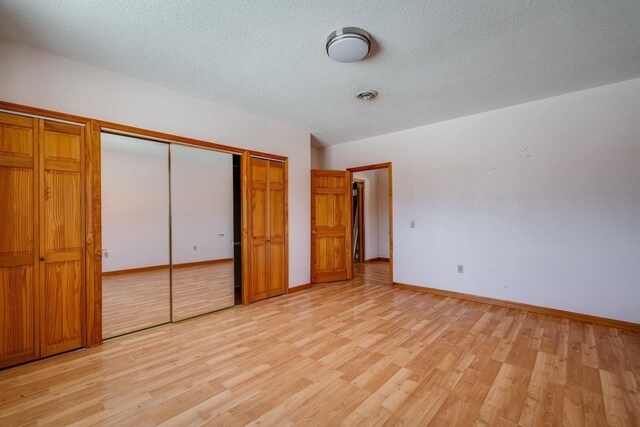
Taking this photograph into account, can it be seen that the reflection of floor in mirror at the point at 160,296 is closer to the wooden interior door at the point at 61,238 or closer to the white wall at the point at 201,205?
the white wall at the point at 201,205

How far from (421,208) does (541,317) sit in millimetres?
2095

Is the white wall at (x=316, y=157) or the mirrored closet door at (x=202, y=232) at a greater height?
the white wall at (x=316, y=157)

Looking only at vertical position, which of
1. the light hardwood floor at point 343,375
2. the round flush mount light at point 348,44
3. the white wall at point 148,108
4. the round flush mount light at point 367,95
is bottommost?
the light hardwood floor at point 343,375

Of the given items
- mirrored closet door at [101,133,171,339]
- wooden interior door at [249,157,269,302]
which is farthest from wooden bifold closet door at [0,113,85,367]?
wooden interior door at [249,157,269,302]

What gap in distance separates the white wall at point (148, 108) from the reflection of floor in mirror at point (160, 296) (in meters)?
1.14

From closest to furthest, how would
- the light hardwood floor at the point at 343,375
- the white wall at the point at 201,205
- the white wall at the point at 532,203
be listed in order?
the light hardwood floor at the point at 343,375, the white wall at the point at 532,203, the white wall at the point at 201,205

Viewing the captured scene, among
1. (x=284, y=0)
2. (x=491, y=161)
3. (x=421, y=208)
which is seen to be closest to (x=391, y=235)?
(x=421, y=208)

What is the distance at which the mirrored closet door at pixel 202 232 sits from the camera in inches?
139

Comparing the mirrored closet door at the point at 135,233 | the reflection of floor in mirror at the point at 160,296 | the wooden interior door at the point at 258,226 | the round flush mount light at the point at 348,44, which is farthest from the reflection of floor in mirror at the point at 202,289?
the round flush mount light at the point at 348,44

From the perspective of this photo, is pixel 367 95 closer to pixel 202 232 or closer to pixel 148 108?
pixel 148 108

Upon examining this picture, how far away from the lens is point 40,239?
7.90 ft

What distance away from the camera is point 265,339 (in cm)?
280

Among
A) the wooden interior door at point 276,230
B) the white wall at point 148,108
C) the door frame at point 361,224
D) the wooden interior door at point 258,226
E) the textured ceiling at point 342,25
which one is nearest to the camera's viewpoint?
the textured ceiling at point 342,25

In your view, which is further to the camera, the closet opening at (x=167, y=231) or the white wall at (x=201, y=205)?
the white wall at (x=201, y=205)
